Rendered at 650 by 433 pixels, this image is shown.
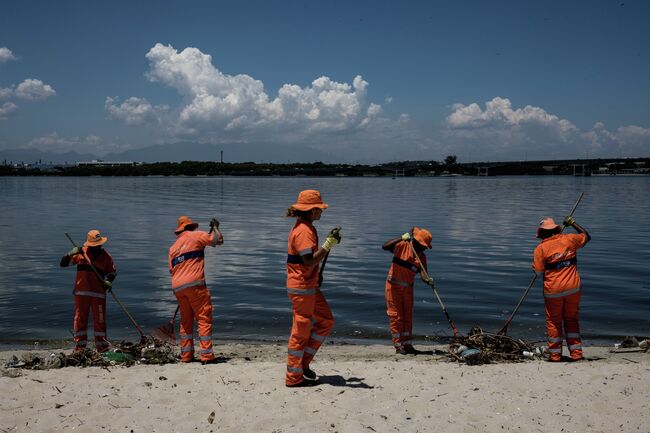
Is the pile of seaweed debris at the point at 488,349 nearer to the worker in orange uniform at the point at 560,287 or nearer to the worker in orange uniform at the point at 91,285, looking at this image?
the worker in orange uniform at the point at 560,287

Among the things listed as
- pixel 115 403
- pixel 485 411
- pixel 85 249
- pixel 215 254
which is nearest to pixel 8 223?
pixel 215 254

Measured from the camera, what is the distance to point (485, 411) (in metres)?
6.41

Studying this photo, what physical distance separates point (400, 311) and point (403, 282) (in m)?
0.50

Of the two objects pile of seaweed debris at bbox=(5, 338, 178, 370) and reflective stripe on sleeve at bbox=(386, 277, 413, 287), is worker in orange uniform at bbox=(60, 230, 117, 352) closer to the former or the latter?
pile of seaweed debris at bbox=(5, 338, 178, 370)

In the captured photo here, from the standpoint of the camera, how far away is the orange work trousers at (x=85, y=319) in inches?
361

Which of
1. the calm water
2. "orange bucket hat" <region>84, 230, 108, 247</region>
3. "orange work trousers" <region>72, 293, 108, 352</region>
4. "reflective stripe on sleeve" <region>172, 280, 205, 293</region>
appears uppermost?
"orange bucket hat" <region>84, 230, 108, 247</region>

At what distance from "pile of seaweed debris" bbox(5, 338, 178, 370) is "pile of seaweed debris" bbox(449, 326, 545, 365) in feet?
14.0

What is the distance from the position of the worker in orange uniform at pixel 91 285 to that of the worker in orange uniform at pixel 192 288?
1.47 meters

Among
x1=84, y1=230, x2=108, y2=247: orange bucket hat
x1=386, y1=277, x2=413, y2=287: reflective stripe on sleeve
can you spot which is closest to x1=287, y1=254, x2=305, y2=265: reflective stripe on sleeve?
x1=386, y1=277, x2=413, y2=287: reflective stripe on sleeve

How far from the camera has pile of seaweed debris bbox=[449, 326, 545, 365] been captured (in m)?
8.53

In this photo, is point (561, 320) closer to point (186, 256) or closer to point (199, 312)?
point (199, 312)

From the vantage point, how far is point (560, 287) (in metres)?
8.41

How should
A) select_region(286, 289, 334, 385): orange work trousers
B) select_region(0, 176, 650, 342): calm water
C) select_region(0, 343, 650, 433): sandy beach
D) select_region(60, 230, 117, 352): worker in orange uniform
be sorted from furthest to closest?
select_region(0, 176, 650, 342): calm water < select_region(60, 230, 117, 352): worker in orange uniform < select_region(286, 289, 334, 385): orange work trousers < select_region(0, 343, 650, 433): sandy beach

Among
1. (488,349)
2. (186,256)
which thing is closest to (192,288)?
(186,256)
